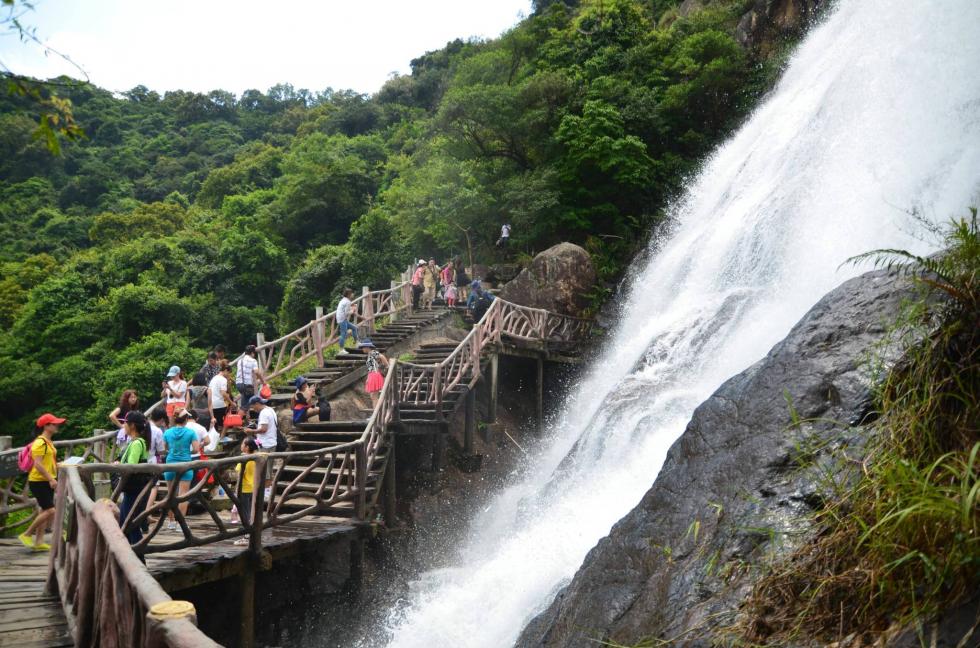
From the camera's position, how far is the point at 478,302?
61.1ft

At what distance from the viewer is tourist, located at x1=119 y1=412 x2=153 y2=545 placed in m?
6.59

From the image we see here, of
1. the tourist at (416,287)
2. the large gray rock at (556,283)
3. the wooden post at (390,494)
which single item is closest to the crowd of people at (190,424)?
the large gray rock at (556,283)

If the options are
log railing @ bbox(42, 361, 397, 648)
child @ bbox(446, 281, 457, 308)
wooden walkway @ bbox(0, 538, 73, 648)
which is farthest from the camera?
child @ bbox(446, 281, 457, 308)

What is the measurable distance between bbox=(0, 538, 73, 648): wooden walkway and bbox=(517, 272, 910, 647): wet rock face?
3.59 metres

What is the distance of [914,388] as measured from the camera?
3.22m

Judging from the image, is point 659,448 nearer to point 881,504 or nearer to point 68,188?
point 881,504

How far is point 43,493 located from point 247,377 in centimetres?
508

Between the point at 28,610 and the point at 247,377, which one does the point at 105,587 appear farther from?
the point at 247,377

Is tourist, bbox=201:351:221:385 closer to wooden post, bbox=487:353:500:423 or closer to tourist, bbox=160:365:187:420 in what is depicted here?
tourist, bbox=160:365:187:420

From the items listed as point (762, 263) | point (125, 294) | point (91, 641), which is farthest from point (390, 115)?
point (91, 641)

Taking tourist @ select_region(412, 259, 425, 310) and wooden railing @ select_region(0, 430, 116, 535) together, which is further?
tourist @ select_region(412, 259, 425, 310)

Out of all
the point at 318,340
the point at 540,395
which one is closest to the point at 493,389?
the point at 540,395

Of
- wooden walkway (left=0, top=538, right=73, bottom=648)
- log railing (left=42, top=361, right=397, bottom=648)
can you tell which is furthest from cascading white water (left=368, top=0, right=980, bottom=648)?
wooden walkway (left=0, top=538, right=73, bottom=648)

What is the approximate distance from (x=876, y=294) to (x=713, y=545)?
2.26m
